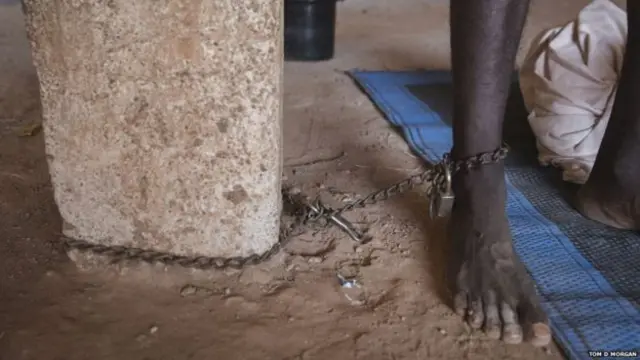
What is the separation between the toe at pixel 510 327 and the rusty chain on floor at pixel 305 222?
249 millimetres

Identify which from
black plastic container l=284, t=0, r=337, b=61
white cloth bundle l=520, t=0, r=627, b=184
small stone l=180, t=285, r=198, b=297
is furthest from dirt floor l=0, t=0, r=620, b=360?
black plastic container l=284, t=0, r=337, b=61

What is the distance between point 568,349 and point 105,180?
2.75 ft

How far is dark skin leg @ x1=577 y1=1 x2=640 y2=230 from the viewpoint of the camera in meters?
1.40

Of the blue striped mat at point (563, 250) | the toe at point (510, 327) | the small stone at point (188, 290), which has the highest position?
the toe at point (510, 327)

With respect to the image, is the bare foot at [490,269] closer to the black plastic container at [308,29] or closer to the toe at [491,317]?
the toe at [491,317]

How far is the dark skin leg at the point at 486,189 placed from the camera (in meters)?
1.14

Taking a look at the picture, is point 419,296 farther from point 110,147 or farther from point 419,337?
point 110,147

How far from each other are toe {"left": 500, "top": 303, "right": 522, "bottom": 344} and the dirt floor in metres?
0.01

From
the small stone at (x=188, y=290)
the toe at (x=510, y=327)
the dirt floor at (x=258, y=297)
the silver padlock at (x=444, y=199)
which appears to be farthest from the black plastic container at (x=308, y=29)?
the toe at (x=510, y=327)

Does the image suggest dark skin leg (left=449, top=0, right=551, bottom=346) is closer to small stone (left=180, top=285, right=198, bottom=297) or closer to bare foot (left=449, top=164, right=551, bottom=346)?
bare foot (left=449, top=164, right=551, bottom=346)

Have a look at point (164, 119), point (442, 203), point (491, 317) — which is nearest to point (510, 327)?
point (491, 317)

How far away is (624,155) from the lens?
1.41 meters

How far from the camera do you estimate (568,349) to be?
1.10 m

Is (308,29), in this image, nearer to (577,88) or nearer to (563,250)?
(577,88)
